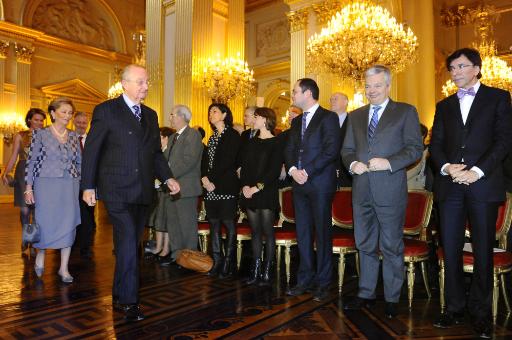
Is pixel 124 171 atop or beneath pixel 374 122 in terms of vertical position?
beneath

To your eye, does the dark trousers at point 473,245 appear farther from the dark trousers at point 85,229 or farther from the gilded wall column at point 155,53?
the gilded wall column at point 155,53

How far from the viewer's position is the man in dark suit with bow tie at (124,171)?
2787mm

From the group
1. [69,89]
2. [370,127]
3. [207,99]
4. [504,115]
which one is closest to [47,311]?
[370,127]

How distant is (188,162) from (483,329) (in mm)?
2774

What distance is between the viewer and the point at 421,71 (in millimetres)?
9898

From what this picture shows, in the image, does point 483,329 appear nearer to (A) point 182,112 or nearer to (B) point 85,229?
(A) point 182,112

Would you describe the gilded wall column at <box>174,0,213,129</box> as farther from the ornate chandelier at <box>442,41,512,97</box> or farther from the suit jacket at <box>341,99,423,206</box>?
the ornate chandelier at <box>442,41,512,97</box>

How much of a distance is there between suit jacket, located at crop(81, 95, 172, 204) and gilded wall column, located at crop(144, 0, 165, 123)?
5.93 metres

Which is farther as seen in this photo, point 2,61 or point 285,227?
point 2,61

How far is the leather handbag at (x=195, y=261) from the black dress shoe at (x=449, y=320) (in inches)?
81.9

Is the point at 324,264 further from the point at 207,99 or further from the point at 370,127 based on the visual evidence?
the point at 207,99

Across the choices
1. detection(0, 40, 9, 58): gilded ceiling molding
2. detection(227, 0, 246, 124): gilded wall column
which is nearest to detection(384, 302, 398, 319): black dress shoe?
detection(227, 0, 246, 124): gilded wall column

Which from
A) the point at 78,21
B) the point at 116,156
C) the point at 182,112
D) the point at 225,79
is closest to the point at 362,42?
the point at 225,79

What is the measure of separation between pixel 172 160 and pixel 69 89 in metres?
13.7
